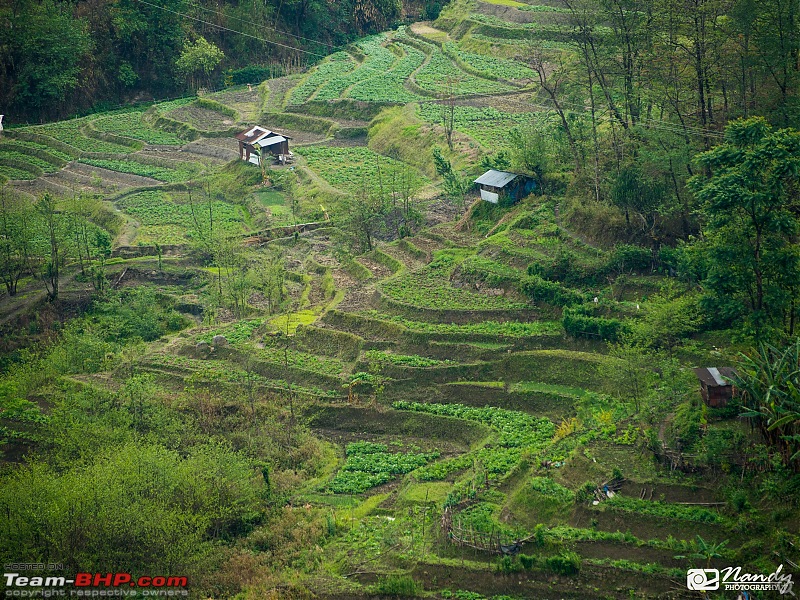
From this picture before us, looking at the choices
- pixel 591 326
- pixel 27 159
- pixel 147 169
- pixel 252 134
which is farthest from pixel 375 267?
pixel 27 159

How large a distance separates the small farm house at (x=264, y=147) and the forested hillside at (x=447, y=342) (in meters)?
0.69

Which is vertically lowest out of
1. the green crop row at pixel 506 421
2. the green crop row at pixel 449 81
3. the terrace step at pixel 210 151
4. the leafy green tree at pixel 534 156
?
the green crop row at pixel 506 421

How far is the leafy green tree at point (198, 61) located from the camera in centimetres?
8906

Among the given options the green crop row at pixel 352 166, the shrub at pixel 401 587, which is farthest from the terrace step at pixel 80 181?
the shrub at pixel 401 587

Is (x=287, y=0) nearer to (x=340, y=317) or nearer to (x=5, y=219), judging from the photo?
(x=5, y=219)

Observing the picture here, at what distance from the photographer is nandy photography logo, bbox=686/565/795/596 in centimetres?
2565

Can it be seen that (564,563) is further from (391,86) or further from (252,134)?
(391,86)

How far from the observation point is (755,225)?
34.4 meters

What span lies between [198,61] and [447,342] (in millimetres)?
55466

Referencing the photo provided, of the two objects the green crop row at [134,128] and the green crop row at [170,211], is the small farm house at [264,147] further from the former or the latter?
the green crop row at [134,128]

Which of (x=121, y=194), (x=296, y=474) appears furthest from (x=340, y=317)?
(x=121, y=194)

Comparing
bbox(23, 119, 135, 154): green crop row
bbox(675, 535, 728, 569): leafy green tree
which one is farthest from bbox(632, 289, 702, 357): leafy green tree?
bbox(23, 119, 135, 154): green crop row

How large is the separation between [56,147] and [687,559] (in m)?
63.9

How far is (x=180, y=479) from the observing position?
34.0 m
